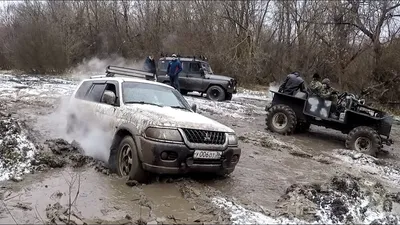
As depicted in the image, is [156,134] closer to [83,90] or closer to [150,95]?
[150,95]

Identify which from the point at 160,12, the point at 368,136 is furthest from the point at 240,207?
the point at 160,12

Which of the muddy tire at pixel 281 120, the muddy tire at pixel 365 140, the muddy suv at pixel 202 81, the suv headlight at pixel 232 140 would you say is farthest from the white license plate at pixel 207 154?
the muddy suv at pixel 202 81

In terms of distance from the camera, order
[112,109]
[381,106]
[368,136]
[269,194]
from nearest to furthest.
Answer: [269,194], [112,109], [368,136], [381,106]

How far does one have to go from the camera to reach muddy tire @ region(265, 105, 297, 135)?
11.0m

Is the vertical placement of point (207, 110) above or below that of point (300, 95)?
below

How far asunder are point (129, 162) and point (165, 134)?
80 cm

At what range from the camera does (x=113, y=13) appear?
3844 centimetres

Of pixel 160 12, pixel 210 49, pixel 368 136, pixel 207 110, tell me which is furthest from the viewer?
pixel 160 12

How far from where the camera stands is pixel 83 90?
7.63 metres

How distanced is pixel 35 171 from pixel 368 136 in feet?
24.1

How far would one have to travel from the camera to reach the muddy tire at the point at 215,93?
60.3 ft

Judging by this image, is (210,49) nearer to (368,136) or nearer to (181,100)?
(368,136)

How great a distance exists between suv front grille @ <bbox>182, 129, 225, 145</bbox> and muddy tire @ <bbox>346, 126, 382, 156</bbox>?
5203 mm

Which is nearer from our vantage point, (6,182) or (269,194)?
(6,182)
